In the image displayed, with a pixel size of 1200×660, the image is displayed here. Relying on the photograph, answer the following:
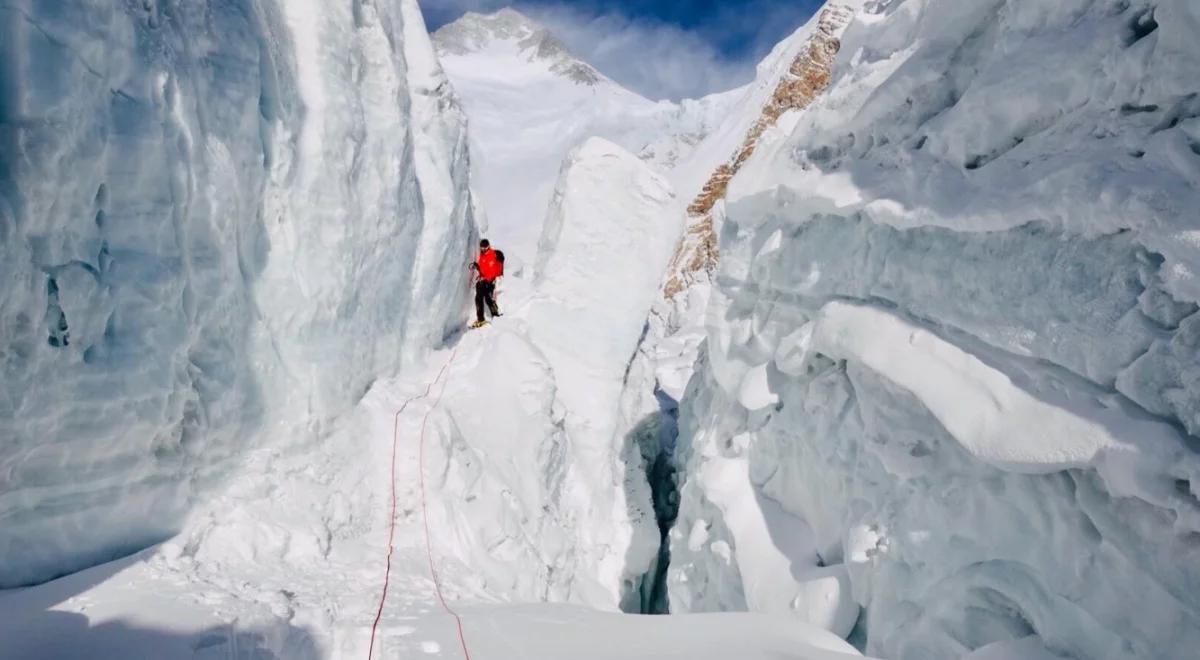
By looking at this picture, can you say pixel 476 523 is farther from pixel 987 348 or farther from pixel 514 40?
pixel 514 40

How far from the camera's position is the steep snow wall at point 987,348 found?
7.43ft

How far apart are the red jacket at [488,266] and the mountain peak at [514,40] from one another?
47.9m

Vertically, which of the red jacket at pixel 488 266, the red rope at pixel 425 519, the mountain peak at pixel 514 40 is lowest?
the red rope at pixel 425 519

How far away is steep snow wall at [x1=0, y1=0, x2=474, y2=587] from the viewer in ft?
9.13

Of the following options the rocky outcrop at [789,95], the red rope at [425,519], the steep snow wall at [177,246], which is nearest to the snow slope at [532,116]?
the rocky outcrop at [789,95]

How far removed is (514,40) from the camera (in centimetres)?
6244

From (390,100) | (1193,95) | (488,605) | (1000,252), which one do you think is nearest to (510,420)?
(488,605)

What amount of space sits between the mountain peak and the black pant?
158 feet

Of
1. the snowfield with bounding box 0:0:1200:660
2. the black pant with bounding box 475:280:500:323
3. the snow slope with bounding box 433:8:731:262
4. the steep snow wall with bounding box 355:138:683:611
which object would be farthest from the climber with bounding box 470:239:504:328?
the snow slope with bounding box 433:8:731:262

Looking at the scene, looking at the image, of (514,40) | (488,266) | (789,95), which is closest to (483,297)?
(488,266)

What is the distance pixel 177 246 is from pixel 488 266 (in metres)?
3.93

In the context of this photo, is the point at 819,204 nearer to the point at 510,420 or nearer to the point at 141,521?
the point at 510,420

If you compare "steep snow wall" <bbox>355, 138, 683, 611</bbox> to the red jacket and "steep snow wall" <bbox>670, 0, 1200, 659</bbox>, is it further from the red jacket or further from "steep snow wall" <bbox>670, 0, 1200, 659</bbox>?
"steep snow wall" <bbox>670, 0, 1200, 659</bbox>

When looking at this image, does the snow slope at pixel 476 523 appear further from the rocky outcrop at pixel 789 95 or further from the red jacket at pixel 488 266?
the rocky outcrop at pixel 789 95
